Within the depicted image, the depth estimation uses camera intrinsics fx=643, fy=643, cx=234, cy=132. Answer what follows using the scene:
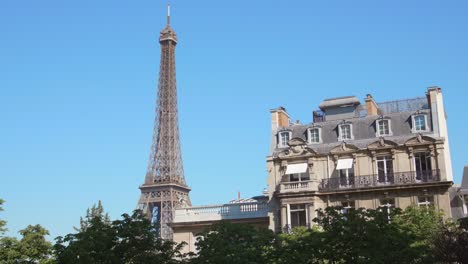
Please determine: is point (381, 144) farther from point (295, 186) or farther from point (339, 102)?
point (339, 102)

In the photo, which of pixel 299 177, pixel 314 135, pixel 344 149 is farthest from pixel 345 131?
pixel 299 177

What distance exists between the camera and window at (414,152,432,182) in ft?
134

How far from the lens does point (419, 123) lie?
1674 inches

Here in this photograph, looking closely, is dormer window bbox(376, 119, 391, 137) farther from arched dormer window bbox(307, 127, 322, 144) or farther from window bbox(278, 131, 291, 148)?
window bbox(278, 131, 291, 148)

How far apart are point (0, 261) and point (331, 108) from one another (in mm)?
25876

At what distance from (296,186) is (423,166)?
827cm

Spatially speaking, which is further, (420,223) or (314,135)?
(314,135)

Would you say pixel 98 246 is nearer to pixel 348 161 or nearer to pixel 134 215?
pixel 134 215

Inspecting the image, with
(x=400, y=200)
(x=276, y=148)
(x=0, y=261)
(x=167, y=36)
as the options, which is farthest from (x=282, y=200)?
(x=167, y=36)

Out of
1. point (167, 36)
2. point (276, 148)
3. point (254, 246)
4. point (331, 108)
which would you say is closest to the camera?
point (254, 246)

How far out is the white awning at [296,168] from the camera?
43375 mm

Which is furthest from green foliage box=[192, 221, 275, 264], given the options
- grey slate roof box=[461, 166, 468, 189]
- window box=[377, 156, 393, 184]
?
grey slate roof box=[461, 166, 468, 189]

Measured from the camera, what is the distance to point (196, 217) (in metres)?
46.3

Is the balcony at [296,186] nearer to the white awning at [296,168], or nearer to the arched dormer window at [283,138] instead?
the white awning at [296,168]
